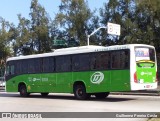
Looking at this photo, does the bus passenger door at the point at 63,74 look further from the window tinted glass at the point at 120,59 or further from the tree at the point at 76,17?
the tree at the point at 76,17

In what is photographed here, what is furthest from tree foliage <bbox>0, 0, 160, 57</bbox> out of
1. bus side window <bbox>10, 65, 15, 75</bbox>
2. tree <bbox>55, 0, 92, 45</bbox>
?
bus side window <bbox>10, 65, 15, 75</bbox>

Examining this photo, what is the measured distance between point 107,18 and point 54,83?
22.3 m

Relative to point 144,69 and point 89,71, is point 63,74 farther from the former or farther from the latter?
point 144,69

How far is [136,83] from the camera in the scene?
67.9 feet

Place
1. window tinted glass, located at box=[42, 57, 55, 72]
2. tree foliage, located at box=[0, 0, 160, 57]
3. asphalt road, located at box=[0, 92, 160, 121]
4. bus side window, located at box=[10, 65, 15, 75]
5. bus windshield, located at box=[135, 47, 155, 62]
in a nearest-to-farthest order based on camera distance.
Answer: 1. asphalt road, located at box=[0, 92, 160, 121]
2. bus windshield, located at box=[135, 47, 155, 62]
3. window tinted glass, located at box=[42, 57, 55, 72]
4. bus side window, located at box=[10, 65, 15, 75]
5. tree foliage, located at box=[0, 0, 160, 57]

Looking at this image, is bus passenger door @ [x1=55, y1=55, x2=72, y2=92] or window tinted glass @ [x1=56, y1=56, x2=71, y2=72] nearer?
bus passenger door @ [x1=55, y1=55, x2=72, y2=92]

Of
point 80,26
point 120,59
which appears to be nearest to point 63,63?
point 120,59

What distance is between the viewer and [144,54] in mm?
21391

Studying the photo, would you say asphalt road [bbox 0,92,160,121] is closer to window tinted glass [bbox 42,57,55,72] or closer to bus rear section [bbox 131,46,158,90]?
bus rear section [bbox 131,46,158,90]

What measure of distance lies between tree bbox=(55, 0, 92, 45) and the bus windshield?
25007 millimetres

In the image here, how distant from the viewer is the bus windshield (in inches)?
823

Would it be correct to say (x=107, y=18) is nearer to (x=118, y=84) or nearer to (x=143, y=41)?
(x=143, y=41)

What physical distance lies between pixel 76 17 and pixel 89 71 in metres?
25.1

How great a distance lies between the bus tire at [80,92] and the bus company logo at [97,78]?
881 millimetres
